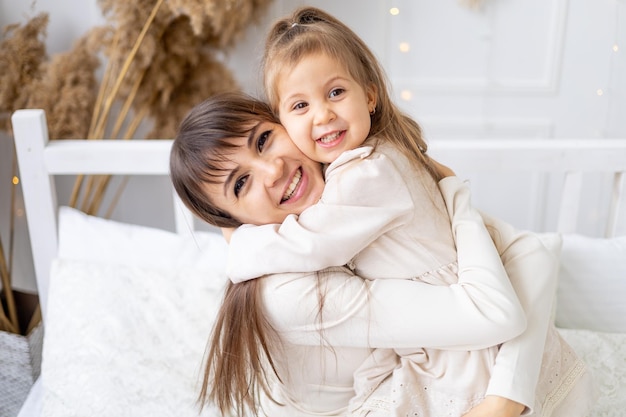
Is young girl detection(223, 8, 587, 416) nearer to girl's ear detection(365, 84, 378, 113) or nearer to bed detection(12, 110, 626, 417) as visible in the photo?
girl's ear detection(365, 84, 378, 113)

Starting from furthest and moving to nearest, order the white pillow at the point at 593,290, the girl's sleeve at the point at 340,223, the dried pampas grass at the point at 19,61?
the dried pampas grass at the point at 19,61
the white pillow at the point at 593,290
the girl's sleeve at the point at 340,223

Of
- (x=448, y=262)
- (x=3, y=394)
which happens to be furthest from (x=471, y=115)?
(x=3, y=394)

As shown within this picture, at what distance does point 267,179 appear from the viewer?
88 centimetres

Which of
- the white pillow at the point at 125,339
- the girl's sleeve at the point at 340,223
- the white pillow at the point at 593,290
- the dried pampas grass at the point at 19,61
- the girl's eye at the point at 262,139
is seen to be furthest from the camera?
the dried pampas grass at the point at 19,61

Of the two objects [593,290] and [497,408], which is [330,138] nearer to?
[497,408]

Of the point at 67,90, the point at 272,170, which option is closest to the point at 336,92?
the point at 272,170

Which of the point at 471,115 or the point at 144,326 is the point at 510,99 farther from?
the point at 144,326

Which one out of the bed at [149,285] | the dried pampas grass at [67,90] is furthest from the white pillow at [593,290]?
the dried pampas grass at [67,90]

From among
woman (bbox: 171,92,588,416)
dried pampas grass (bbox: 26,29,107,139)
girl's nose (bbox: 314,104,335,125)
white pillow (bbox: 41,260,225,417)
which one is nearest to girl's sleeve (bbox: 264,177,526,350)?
woman (bbox: 171,92,588,416)

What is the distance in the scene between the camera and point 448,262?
2.93ft

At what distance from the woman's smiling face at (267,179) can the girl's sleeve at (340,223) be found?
2.2 inches

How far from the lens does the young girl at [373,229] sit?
815 millimetres

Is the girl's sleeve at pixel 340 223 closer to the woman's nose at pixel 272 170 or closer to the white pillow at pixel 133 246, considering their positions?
the woman's nose at pixel 272 170

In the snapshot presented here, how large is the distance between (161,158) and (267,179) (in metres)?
0.61
